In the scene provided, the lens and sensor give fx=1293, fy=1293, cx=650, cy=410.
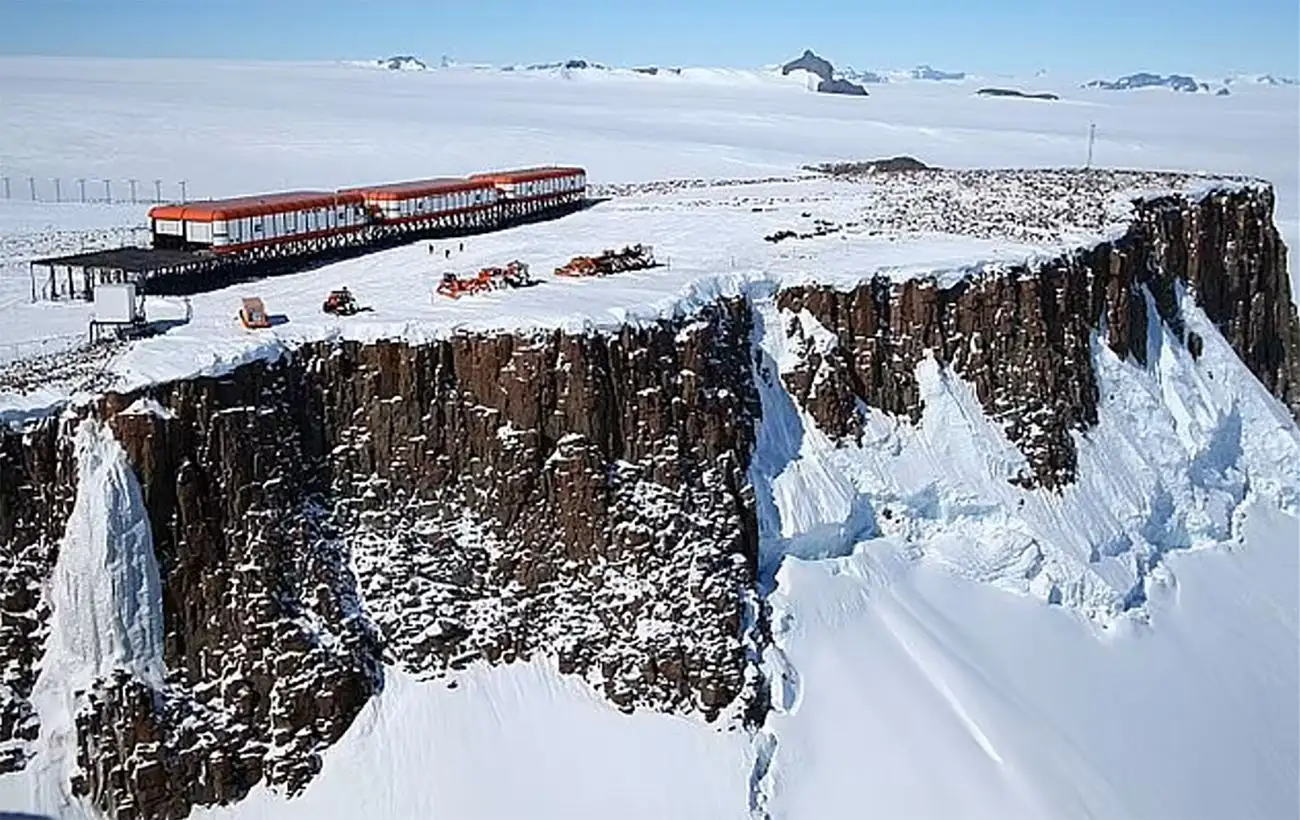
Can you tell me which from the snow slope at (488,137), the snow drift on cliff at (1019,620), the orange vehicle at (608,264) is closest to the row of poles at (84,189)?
the snow slope at (488,137)

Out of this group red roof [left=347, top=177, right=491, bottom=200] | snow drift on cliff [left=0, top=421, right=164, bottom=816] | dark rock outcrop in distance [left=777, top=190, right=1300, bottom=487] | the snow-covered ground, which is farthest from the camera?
red roof [left=347, top=177, right=491, bottom=200]

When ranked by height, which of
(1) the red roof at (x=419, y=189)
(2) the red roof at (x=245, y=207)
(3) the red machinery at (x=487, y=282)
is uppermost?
(1) the red roof at (x=419, y=189)

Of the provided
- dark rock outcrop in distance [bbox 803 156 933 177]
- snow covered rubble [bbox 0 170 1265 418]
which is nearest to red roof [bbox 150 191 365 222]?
snow covered rubble [bbox 0 170 1265 418]

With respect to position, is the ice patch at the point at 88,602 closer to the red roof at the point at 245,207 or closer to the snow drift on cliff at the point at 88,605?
the snow drift on cliff at the point at 88,605

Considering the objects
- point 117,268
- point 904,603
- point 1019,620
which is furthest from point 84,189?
point 1019,620

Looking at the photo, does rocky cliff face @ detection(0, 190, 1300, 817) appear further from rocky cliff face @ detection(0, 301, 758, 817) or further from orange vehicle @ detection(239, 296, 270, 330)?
orange vehicle @ detection(239, 296, 270, 330)

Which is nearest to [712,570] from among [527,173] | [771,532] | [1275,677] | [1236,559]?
[771,532]

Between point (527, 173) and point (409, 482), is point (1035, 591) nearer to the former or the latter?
point (409, 482)
